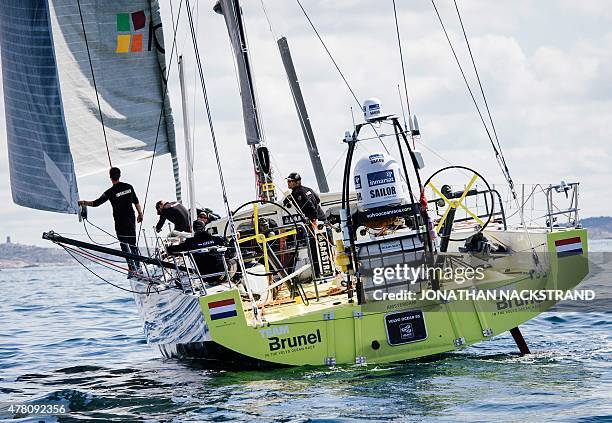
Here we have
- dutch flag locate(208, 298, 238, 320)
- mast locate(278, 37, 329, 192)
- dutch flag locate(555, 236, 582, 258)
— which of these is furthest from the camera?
mast locate(278, 37, 329, 192)

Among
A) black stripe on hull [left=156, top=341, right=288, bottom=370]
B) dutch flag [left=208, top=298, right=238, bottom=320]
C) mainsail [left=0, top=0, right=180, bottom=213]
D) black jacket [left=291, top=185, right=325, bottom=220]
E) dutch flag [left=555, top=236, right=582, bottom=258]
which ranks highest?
mainsail [left=0, top=0, right=180, bottom=213]

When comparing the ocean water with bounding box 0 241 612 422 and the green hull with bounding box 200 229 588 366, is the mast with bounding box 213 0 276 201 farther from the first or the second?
the green hull with bounding box 200 229 588 366

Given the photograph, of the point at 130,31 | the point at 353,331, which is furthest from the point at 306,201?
the point at 130,31

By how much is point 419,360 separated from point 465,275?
1.00m

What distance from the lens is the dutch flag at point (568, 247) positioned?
1005cm

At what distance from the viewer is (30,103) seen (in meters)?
13.3

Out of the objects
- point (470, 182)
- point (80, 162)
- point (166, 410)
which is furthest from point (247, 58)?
point (166, 410)

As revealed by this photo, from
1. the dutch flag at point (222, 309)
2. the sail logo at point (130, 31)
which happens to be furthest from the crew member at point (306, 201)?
the sail logo at point (130, 31)

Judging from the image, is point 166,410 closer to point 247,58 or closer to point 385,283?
point 385,283

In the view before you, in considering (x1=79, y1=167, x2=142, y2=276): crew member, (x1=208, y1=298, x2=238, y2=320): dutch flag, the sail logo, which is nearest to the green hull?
(x1=208, y1=298, x2=238, y2=320): dutch flag

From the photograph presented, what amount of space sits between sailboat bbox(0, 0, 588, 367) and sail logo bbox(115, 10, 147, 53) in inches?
25.4

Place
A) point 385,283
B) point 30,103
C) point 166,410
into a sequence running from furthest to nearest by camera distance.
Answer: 1. point 30,103
2. point 385,283
3. point 166,410

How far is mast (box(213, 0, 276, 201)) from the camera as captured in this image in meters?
14.3

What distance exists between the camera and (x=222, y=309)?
938 centimetres
